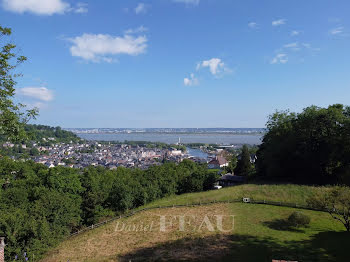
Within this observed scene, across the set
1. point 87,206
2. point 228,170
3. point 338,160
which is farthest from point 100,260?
point 228,170

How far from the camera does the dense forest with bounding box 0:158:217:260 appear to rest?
1822cm

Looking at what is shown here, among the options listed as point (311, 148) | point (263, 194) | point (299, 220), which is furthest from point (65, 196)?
point (311, 148)

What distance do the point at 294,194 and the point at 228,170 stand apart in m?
36.8

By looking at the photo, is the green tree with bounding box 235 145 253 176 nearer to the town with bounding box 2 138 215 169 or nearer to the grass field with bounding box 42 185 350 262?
the town with bounding box 2 138 215 169

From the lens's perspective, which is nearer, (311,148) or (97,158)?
(311,148)

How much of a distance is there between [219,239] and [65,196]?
17348mm

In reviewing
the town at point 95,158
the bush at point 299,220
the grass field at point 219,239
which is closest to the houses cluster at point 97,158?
the town at point 95,158

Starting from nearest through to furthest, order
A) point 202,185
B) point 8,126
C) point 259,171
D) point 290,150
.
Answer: point 8,126 < point 290,150 < point 202,185 < point 259,171

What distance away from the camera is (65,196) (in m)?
26.9

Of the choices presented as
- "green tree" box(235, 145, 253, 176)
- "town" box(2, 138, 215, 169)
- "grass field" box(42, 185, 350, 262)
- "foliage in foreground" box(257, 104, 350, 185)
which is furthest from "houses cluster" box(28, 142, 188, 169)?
"grass field" box(42, 185, 350, 262)

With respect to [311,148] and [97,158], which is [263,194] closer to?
[311,148]

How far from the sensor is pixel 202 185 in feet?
125

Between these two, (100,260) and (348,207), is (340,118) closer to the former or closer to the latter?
(348,207)

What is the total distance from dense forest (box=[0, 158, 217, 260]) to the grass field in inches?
91.9
